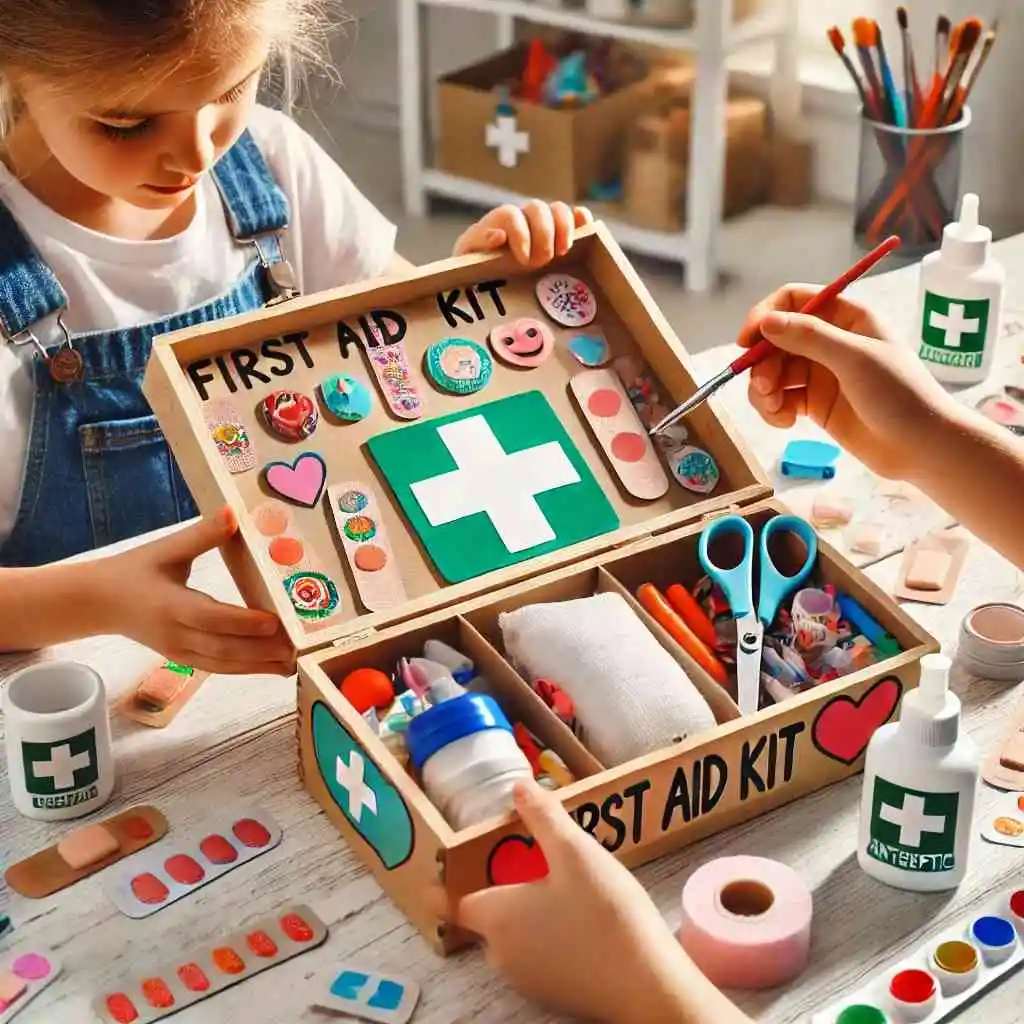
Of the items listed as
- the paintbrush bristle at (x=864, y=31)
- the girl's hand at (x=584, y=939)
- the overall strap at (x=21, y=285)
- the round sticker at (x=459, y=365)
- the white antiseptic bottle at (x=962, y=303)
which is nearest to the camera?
the girl's hand at (x=584, y=939)

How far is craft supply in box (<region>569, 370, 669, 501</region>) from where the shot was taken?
3.45 ft

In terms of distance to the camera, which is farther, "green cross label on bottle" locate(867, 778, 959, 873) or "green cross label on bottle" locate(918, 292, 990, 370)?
"green cross label on bottle" locate(918, 292, 990, 370)

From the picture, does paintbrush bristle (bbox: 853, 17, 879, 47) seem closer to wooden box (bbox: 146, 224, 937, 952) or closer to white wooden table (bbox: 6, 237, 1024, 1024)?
wooden box (bbox: 146, 224, 937, 952)

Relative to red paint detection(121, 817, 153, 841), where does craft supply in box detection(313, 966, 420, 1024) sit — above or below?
below

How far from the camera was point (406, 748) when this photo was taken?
2.76 ft

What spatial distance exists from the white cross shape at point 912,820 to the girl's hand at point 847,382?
0.29m

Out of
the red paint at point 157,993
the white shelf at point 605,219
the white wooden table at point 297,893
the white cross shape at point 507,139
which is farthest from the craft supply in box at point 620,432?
the white cross shape at point 507,139

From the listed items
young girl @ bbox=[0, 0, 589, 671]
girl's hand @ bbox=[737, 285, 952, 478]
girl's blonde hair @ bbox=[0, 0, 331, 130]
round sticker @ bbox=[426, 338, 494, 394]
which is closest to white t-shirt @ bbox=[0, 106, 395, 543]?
young girl @ bbox=[0, 0, 589, 671]

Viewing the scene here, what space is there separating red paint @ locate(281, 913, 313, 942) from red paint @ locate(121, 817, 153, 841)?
103mm

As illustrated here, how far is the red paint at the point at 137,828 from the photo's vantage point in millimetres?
872

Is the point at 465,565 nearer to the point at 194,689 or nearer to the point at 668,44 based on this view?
the point at 194,689

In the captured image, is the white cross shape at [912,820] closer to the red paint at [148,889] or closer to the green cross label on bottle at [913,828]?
the green cross label on bottle at [913,828]

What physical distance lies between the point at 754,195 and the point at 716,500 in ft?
6.36

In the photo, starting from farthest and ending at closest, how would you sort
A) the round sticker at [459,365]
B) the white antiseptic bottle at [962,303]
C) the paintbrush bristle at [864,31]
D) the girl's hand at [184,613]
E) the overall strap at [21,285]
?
the paintbrush bristle at [864,31] < the white antiseptic bottle at [962,303] < the overall strap at [21,285] < the round sticker at [459,365] < the girl's hand at [184,613]
